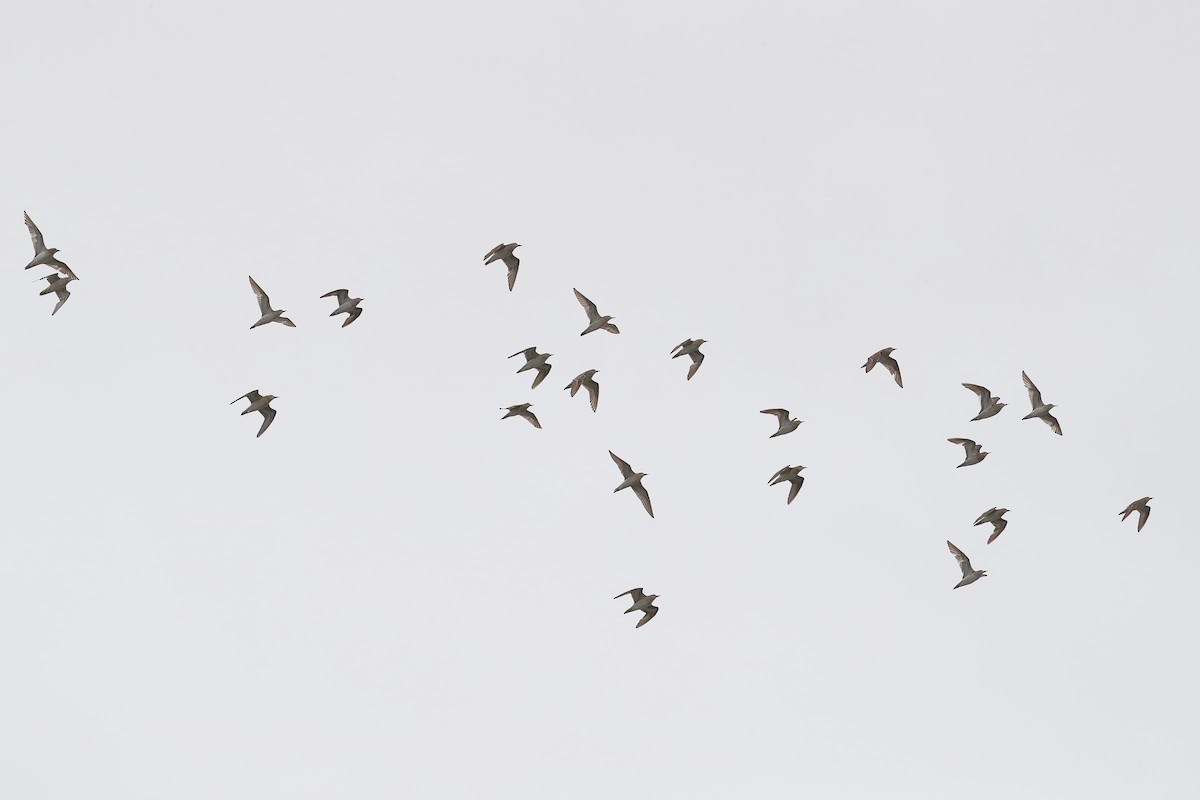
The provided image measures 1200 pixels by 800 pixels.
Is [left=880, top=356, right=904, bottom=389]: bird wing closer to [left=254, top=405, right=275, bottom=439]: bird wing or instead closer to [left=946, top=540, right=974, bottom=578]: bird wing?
[left=946, top=540, right=974, bottom=578]: bird wing

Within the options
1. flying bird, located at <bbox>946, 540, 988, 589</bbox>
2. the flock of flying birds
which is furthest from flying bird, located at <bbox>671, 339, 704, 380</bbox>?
flying bird, located at <bbox>946, 540, 988, 589</bbox>

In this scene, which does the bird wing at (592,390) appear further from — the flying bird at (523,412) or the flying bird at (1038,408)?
the flying bird at (1038,408)

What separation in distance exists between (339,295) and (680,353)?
11.8 meters

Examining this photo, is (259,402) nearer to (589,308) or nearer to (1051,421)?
(589,308)

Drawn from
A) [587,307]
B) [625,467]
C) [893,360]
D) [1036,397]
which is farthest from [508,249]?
[1036,397]

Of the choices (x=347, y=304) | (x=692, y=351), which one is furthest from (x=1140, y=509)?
(x=347, y=304)

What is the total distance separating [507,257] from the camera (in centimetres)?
5619

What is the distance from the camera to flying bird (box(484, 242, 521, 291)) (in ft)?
181

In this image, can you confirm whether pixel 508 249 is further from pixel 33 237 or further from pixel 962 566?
pixel 962 566

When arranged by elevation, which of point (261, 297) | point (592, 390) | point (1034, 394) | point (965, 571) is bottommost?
point (965, 571)

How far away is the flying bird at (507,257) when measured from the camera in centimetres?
5528

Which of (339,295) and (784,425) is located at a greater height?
(339,295)

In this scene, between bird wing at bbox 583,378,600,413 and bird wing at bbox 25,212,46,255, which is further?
bird wing at bbox 583,378,600,413

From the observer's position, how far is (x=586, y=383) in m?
56.3
